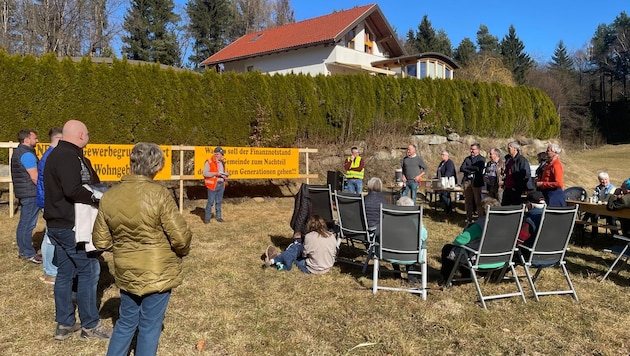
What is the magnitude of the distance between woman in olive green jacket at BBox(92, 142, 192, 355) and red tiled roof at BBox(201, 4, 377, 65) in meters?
21.2

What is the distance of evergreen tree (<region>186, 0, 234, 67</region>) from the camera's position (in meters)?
37.4

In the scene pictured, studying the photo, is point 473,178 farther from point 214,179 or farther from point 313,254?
point 214,179

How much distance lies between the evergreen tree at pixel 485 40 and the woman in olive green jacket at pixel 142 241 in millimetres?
58722

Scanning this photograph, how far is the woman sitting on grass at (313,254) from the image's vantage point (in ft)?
17.7

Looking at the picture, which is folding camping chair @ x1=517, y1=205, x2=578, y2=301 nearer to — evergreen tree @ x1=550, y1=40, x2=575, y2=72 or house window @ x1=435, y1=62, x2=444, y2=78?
house window @ x1=435, y1=62, x2=444, y2=78

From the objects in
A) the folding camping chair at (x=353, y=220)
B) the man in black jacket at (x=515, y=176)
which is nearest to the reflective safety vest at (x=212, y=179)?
the folding camping chair at (x=353, y=220)

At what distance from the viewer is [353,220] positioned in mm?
5789

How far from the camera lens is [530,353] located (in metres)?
3.41

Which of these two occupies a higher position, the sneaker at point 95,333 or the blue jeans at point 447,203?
the blue jeans at point 447,203

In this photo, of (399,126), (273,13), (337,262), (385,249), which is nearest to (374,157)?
(399,126)

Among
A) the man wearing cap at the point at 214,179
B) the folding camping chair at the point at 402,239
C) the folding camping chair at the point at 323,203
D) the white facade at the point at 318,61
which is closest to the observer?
the folding camping chair at the point at 402,239

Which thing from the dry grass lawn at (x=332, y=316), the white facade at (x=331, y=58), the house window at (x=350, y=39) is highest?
the house window at (x=350, y=39)

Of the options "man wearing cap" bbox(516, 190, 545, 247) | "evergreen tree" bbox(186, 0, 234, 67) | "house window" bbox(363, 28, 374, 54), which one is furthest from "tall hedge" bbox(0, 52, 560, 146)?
"evergreen tree" bbox(186, 0, 234, 67)

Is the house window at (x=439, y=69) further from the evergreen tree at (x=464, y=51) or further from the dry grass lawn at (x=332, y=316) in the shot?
the evergreen tree at (x=464, y=51)
